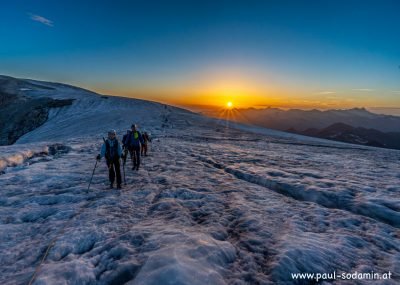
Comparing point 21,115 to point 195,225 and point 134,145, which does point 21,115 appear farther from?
point 195,225

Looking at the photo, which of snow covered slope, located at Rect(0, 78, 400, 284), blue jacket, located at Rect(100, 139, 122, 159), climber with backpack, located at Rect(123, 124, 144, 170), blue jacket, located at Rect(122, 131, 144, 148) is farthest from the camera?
blue jacket, located at Rect(122, 131, 144, 148)

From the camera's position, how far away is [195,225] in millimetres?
A: 7754

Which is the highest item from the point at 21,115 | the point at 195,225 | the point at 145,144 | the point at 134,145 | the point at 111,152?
the point at 111,152

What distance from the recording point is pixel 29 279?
209 inches

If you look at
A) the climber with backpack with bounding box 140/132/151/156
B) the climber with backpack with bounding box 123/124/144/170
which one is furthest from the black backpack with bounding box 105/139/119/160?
the climber with backpack with bounding box 140/132/151/156

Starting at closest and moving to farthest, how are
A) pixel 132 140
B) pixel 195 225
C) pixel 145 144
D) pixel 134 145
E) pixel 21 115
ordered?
pixel 195 225 < pixel 134 145 < pixel 132 140 < pixel 145 144 < pixel 21 115

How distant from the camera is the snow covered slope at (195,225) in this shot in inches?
219

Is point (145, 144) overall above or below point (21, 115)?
above

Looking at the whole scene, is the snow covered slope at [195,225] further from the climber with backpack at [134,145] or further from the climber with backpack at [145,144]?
the climber with backpack at [145,144]

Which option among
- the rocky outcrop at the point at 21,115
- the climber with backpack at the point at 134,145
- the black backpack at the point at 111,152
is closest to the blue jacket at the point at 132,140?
the climber with backpack at the point at 134,145

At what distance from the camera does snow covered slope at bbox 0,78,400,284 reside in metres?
5.57

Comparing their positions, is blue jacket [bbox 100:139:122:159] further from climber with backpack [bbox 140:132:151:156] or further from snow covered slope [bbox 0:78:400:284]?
climber with backpack [bbox 140:132:151:156]

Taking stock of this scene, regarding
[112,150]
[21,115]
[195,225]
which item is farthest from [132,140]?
[21,115]

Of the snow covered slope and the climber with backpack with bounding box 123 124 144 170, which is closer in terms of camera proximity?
the snow covered slope
